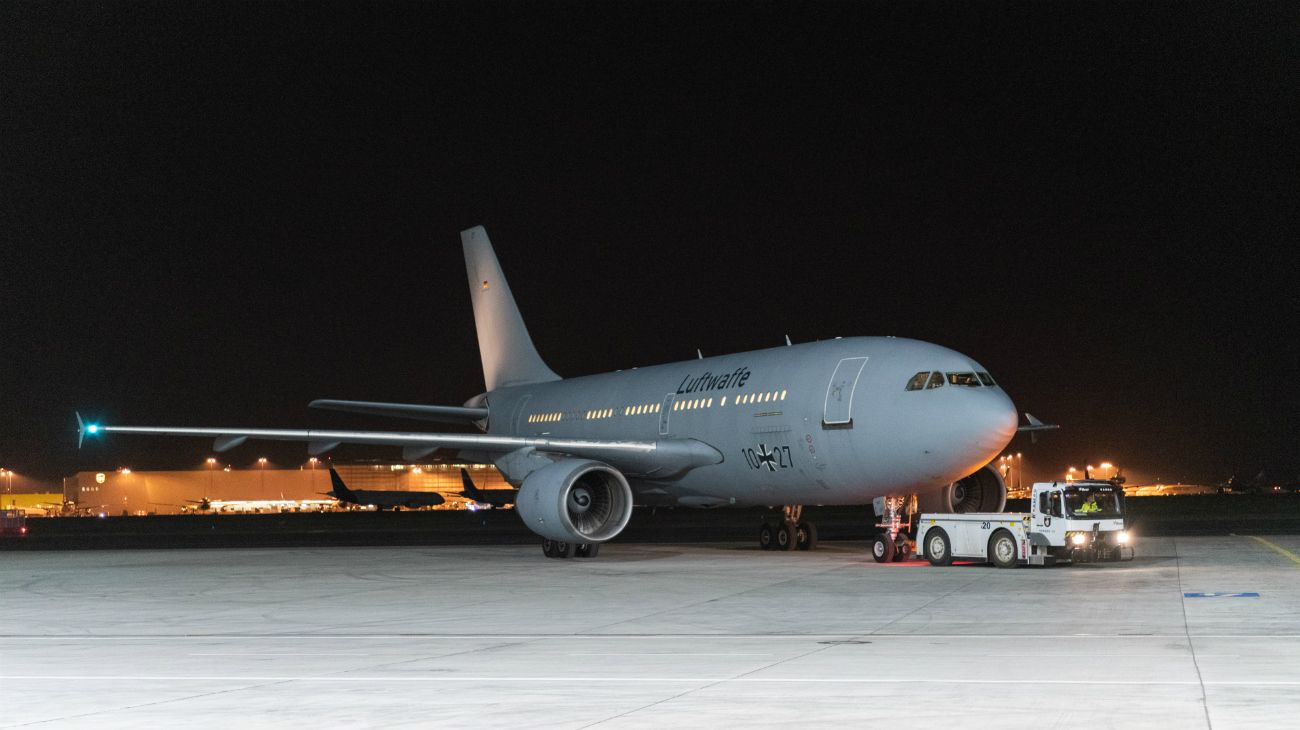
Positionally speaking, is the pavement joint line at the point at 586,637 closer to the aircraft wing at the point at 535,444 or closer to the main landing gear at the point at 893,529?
the main landing gear at the point at 893,529

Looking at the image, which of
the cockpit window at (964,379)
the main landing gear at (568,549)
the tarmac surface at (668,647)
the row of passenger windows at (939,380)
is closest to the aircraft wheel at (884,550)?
the tarmac surface at (668,647)

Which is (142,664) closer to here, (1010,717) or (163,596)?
(1010,717)

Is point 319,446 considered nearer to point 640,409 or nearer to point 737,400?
point 640,409

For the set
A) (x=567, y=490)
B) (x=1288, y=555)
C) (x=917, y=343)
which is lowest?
(x=1288, y=555)

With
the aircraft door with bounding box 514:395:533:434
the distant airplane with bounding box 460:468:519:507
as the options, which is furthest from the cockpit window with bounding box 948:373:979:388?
the distant airplane with bounding box 460:468:519:507

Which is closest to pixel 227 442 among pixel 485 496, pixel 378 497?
pixel 485 496

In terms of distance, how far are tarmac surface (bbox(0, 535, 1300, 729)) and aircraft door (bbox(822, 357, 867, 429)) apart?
115 inches

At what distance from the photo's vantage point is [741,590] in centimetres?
2056

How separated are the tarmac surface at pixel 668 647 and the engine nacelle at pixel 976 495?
3620mm

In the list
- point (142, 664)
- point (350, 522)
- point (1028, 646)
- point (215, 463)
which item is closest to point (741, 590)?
point (1028, 646)

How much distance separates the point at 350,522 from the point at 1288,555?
4967 centimetres

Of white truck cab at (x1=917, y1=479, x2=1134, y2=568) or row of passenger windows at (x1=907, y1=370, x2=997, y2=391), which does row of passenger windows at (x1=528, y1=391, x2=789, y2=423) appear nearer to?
row of passenger windows at (x1=907, y1=370, x2=997, y2=391)

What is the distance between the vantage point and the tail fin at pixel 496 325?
44344 millimetres

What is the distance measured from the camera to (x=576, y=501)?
30.1 m
